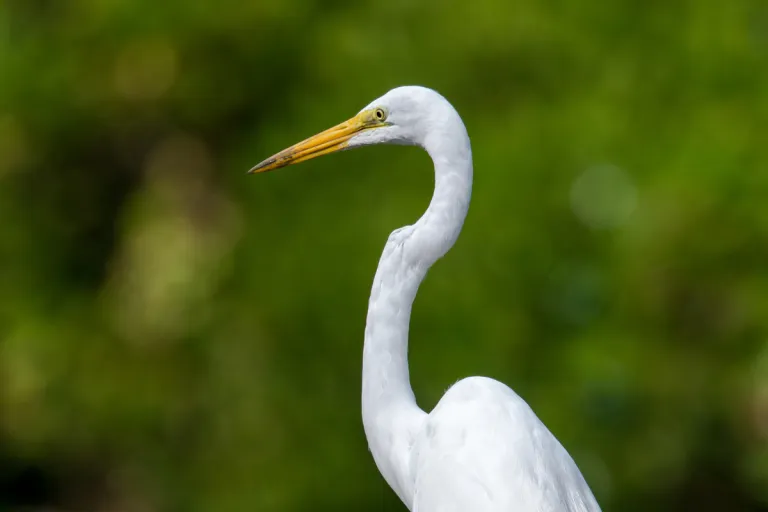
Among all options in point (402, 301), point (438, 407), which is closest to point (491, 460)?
point (438, 407)

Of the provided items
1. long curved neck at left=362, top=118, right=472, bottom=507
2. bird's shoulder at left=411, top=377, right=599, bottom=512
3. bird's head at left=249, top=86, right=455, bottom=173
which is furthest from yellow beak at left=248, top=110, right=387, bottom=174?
bird's shoulder at left=411, top=377, right=599, bottom=512

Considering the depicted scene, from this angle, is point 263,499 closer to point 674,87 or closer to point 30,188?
point 30,188

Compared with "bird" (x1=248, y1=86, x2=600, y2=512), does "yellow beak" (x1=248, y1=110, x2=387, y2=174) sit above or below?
above

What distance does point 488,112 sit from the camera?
4.05m

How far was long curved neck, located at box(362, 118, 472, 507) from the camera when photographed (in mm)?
1604

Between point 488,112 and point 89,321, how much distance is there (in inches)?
75.0

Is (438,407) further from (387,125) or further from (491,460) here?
(387,125)

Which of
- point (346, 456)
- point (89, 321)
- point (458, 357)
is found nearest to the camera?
point (458, 357)

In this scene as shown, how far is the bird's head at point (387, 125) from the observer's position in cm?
163

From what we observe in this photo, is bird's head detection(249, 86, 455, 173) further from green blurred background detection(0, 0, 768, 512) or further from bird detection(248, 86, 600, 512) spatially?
green blurred background detection(0, 0, 768, 512)

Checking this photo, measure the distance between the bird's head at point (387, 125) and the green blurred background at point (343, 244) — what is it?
1872mm

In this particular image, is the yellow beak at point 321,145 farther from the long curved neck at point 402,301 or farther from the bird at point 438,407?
the long curved neck at point 402,301

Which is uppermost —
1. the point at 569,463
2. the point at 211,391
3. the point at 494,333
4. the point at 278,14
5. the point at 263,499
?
the point at 278,14

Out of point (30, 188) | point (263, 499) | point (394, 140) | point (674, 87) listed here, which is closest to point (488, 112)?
point (674, 87)
